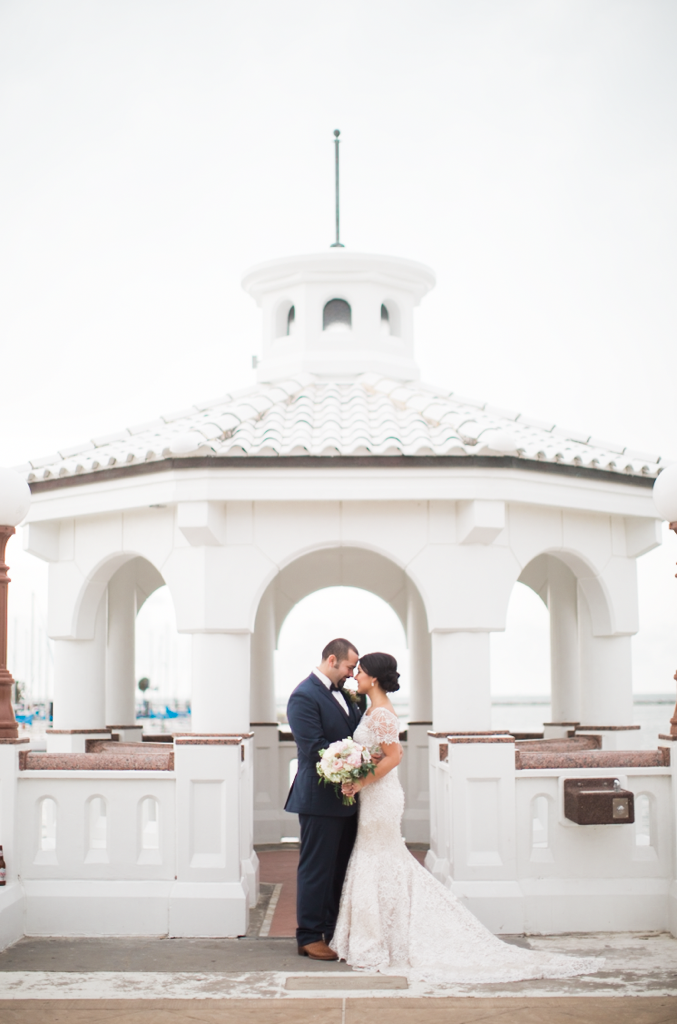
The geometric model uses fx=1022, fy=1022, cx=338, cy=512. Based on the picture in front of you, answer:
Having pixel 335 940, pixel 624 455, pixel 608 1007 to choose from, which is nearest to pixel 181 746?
pixel 335 940

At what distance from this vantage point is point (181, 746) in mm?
7434

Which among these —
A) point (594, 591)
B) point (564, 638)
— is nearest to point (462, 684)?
point (594, 591)

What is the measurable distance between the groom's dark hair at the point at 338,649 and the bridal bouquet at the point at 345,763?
0.57 meters

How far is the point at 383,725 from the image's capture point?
6.34 m

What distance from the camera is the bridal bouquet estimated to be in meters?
6.09

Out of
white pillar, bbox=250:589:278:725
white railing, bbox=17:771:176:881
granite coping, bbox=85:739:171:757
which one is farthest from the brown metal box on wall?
white pillar, bbox=250:589:278:725

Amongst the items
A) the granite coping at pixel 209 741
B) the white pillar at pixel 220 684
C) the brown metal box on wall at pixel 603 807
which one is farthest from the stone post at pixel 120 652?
the brown metal box on wall at pixel 603 807

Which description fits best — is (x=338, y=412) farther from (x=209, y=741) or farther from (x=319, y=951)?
(x=319, y=951)

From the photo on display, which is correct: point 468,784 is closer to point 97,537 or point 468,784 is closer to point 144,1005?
point 144,1005

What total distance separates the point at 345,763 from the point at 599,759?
236cm

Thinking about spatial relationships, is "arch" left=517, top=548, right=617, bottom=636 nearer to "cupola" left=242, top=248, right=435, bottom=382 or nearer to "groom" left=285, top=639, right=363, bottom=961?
"groom" left=285, top=639, right=363, bottom=961

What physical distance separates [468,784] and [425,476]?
7.50 feet

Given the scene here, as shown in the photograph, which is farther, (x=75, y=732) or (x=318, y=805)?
(x=75, y=732)

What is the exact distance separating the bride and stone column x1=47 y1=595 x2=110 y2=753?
358cm
